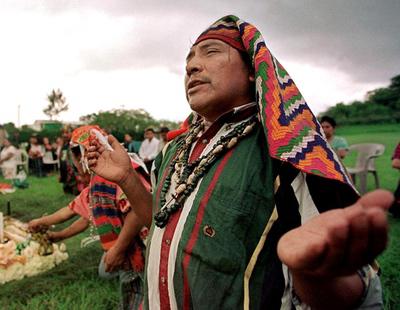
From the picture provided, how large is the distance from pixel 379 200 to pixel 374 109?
45.0 ft

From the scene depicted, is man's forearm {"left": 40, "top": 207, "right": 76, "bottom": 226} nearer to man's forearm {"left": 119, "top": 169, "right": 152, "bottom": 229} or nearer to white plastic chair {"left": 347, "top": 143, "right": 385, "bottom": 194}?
man's forearm {"left": 119, "top": 169, "right": 152, "bottom": 229}

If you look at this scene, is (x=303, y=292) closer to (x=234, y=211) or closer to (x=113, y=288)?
(x=234, y=211)

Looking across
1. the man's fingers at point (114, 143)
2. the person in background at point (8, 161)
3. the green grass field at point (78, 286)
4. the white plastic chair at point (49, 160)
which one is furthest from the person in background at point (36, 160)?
the man's fingers at point (114, 143)

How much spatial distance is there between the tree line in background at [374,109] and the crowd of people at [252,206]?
1012 cm

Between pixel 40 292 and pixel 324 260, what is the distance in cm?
370

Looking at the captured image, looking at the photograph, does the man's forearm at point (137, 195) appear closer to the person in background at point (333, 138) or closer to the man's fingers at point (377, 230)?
the man's fingers at point (377, 230)

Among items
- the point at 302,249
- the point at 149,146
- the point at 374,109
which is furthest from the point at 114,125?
the point at 302,249

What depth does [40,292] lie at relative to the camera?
A: 147 inches

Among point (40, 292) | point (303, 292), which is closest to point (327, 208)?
point (303, 292)

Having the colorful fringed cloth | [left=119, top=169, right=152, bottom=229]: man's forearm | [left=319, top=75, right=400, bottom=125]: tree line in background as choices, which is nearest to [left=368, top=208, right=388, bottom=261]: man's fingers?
[left=119, top=169, right=152, bottom=229]: man's forearm

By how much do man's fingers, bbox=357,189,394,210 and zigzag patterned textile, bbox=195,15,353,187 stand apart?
1.10 feet

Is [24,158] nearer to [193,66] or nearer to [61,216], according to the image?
[61,216]

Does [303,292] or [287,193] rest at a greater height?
[287,193]

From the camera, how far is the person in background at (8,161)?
11477 millimetres
